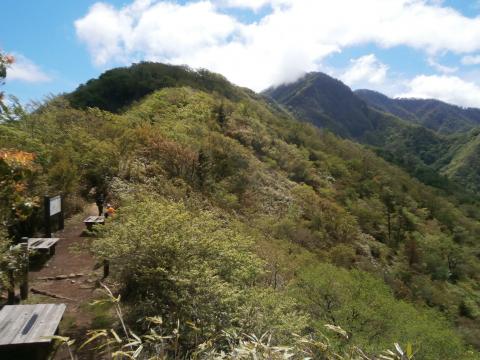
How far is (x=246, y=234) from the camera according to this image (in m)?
13.5

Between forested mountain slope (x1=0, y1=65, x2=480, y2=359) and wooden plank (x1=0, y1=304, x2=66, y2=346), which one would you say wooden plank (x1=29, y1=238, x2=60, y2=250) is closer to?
forested mountain slope (x1=0, y1=65, x2=480, y2=359)

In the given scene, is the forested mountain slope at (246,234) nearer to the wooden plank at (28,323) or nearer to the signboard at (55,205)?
the signboard at (55,205)

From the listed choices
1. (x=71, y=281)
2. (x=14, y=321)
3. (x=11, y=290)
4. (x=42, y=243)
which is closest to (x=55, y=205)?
(x=42, y=243)

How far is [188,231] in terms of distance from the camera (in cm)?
654

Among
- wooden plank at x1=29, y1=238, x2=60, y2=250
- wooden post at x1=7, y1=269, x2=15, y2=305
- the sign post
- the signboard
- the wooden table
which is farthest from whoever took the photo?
the signboard

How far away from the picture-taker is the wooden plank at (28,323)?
4867 millimetres

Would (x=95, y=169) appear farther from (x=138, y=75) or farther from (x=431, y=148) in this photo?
(x=431, y=148)

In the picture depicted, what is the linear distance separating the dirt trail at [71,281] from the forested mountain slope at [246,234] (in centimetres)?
111

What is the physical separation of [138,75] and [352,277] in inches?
2092

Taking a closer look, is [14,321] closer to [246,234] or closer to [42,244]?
[42,244]

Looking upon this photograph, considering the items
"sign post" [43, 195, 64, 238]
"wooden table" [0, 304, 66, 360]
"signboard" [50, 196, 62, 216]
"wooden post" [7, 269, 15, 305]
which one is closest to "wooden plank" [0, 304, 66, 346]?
"wooden table" [0, 304, 66, 360]

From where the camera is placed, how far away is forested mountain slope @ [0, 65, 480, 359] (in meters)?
6.16

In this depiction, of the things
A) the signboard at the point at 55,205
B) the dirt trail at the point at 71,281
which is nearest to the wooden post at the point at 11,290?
the dirt trail at the point at 71,281

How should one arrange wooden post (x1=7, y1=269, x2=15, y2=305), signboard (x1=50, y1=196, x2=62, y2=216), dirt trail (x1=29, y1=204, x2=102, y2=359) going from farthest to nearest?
signboard (x1=50, y1=196, x2=62, y2=216)
dirt trail (x1=29, y1=204, x2=102, y2=359)
wooden post (x1=7, y1=269, x2=15, y2=305)
